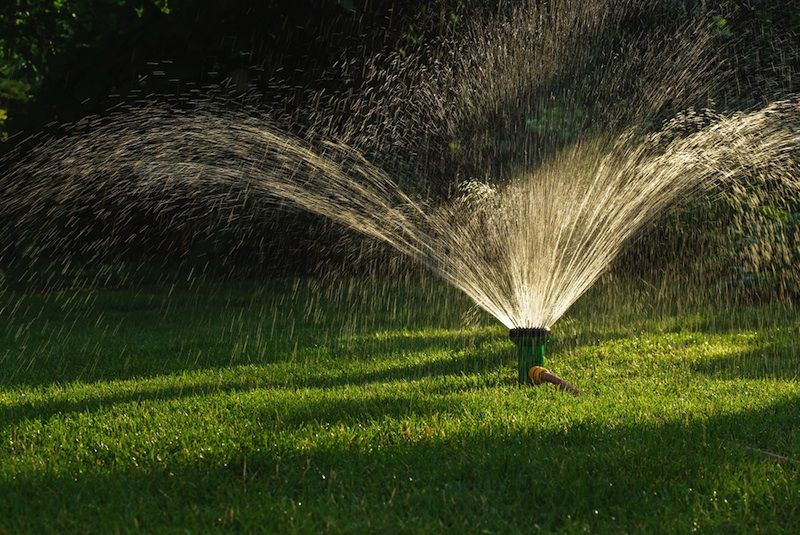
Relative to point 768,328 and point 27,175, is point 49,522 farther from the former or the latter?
point 27,175

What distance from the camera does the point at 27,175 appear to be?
1478 centimetres

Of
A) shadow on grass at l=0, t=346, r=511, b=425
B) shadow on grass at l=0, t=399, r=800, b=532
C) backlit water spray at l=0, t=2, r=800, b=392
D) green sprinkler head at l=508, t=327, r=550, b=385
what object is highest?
backlit water spray at l=0, t=2, r=800, b=392

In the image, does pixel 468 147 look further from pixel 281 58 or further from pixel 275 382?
pixel 275 382

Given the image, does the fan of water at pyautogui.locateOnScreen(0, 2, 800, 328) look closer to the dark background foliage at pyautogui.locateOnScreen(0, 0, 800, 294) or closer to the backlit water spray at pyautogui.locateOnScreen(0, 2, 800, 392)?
the backlit water spray at pyautogui.locateOnScreen(0, 2, 800, 392)

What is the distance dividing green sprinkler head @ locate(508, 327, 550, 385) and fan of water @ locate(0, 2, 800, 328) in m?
3.06

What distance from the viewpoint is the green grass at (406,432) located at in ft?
11.7

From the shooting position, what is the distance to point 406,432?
4.56 m

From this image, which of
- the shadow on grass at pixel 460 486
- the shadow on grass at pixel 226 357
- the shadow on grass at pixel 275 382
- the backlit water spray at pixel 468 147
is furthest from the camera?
the backlit water spray at pixel 468 147

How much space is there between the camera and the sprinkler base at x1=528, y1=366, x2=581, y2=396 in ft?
18.1

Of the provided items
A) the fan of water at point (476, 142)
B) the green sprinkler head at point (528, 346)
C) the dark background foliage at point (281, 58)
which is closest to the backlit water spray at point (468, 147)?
the fan of water at point (476, 142)

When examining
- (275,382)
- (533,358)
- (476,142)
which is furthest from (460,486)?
(476,142)

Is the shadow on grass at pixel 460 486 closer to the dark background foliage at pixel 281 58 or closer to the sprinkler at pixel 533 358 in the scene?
the sprinkler at pixel 533 358

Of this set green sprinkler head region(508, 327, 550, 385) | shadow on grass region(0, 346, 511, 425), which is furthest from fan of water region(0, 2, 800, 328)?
green sprinkler head region(508, 327, 550, 385)

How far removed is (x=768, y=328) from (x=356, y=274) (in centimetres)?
598
